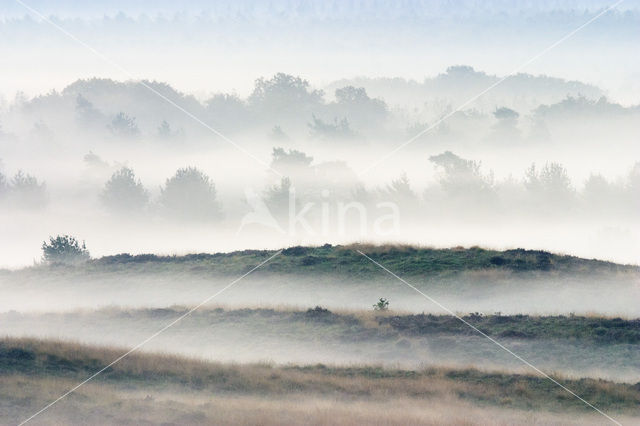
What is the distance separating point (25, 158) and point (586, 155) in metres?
119

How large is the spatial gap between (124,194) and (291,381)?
109m

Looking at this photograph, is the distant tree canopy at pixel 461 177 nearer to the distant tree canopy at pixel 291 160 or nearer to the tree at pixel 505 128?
the distant tree canopy at pixel 291 160

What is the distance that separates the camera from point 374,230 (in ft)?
417

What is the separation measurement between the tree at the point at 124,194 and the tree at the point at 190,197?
3.62 m

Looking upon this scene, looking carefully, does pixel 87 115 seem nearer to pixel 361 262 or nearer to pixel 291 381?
pixel 361 262

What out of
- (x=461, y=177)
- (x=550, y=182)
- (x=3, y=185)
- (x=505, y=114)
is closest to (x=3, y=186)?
(x=3, y=185)

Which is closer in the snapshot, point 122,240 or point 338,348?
point 338,348

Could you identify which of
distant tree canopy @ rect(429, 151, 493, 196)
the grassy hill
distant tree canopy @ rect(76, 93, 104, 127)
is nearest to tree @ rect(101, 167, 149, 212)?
distant tree canopy @ rect(429, 151, 493, 196)

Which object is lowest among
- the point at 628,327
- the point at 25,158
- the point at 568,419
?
the point at 568,419

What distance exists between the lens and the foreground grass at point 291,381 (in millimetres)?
26672

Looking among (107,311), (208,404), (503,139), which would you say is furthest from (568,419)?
(503,139)

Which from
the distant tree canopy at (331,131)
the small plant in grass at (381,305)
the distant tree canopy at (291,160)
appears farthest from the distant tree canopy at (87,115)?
the small plant in grass at (381,305)

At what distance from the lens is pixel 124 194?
13425 centimetres

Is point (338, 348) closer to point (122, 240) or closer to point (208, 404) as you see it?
point (208, 404)
